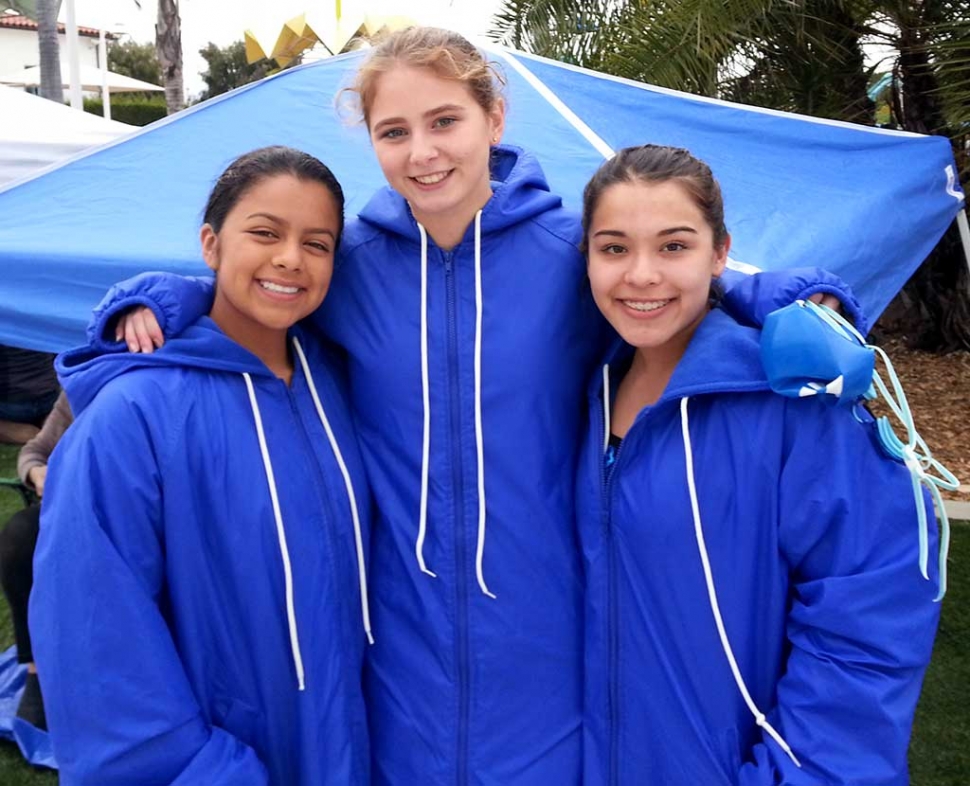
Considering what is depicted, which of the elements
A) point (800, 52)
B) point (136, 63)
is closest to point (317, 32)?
point (800, 52)

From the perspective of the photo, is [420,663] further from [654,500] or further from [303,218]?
[303,218]

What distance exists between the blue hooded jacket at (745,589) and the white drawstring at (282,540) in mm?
535

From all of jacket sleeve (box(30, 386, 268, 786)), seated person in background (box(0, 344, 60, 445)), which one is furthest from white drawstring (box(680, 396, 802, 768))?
seated person in background (box(0, 344, 60, 445))

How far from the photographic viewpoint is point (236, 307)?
176 centimetres

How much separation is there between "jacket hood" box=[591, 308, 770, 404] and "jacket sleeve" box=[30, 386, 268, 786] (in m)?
0.89

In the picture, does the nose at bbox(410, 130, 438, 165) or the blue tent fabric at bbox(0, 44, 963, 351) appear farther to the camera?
the blue tent fabric at bbox(0, 44, 963, 351)

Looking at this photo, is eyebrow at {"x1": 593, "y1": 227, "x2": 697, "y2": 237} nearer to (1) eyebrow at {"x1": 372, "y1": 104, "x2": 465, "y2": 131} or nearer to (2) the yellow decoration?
(1) eyebrow at {"x1": 372, "y1": 104, "x2": 465, "y2": 131}

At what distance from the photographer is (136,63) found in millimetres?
37938

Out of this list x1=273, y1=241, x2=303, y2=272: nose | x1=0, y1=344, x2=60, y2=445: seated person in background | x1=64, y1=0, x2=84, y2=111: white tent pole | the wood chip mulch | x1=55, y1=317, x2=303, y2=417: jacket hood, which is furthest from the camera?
x1=64, y1=0, x2=84, y2=111: white tent pole

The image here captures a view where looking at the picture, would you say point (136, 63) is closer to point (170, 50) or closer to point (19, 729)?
point (170, 50)

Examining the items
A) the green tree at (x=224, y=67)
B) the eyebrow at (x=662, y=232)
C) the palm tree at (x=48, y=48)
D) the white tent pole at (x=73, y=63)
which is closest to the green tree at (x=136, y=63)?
the green tree at (x=224, y=67)

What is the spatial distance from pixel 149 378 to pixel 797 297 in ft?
3.80

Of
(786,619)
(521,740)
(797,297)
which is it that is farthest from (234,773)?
(797,297)

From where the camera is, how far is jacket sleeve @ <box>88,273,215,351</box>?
1644 millimetres
